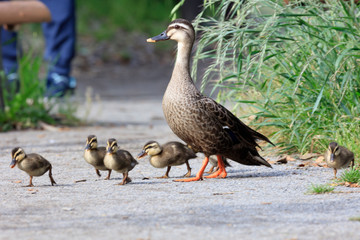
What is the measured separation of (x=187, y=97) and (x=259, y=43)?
101cm

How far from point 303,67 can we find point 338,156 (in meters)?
0.94

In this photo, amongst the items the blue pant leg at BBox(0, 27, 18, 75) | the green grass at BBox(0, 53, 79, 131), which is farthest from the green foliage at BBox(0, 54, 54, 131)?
the blue pant leg at BBox(0, 27, 18, 75)

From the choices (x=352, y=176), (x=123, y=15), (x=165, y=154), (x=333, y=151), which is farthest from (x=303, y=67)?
(x=123, y=15)

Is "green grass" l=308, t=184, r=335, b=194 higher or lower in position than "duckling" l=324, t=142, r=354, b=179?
lower

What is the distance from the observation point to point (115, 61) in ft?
65.2

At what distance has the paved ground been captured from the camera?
4129 mm

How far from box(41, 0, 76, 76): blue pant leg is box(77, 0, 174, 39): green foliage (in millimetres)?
10106

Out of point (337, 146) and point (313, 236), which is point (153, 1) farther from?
point (313, 236)

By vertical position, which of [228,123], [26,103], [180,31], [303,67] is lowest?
[26,103]

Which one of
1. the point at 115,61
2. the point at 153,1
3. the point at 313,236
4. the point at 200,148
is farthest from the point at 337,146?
the point at 153,1

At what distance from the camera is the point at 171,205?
191 inches

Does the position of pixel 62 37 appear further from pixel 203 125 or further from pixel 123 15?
pixel 123 15

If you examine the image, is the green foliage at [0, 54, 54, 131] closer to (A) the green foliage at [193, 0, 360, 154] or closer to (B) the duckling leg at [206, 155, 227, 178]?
(A) the green foliage at [193, 0, 360, 154]

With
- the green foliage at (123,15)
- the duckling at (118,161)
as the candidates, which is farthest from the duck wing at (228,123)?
the green foliage at (123,15)
